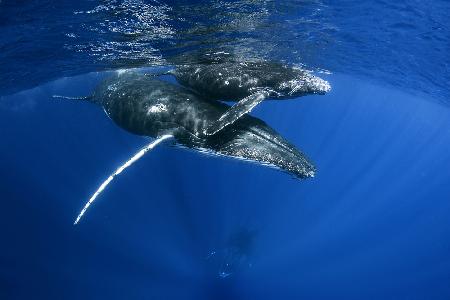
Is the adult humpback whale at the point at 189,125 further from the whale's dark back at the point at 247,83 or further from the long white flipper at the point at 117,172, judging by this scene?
the whale's dark back at the point at 247,83

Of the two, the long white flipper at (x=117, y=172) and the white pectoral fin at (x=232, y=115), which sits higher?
the white pectoral fin at (x=232, y=115)

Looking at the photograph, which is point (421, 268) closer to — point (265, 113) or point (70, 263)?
point (265, 113)


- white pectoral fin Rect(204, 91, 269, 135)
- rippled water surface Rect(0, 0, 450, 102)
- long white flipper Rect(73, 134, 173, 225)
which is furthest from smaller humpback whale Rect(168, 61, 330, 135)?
rippled water surface Rect(0, 0, 450, 102)

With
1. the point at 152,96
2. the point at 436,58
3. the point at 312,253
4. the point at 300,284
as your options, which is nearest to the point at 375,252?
the point at 312,253

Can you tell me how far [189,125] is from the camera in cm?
641

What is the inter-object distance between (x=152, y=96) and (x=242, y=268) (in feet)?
88.9

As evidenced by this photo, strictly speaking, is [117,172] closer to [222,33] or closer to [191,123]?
[191,123]

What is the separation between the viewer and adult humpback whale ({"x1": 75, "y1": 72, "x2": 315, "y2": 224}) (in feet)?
17.3

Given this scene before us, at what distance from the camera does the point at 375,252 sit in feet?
184

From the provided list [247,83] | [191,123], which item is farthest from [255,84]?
[191,123]

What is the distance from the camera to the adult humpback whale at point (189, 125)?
5258 mm

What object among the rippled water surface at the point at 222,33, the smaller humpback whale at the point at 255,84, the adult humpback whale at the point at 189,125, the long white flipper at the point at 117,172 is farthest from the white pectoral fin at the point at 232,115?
the rippled water surface at the point at 222,33

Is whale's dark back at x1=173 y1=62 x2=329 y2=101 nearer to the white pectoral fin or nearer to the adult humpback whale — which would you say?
the adult humpback whale

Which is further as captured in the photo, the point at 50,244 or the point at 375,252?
the point at 375,252
